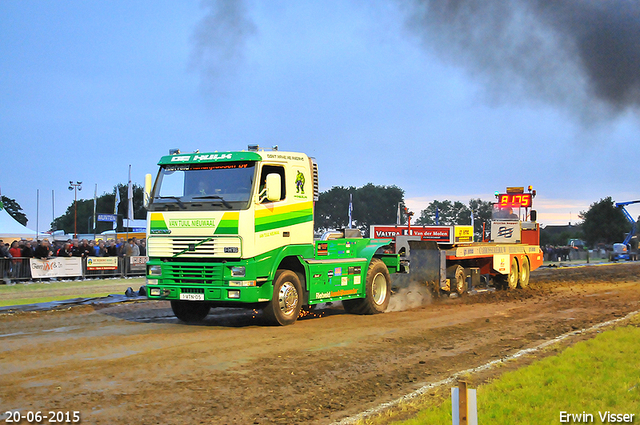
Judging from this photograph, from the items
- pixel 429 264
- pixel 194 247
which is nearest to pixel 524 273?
pixel 429 264

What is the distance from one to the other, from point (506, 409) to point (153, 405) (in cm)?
353

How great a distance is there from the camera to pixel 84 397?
6.67 metres

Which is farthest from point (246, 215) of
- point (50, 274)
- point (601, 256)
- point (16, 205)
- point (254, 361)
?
point (16, 205)

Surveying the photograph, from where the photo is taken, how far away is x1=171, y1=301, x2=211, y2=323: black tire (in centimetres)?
1305

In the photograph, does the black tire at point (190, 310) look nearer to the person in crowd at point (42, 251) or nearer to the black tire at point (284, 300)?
the black tire at point (284, 300)

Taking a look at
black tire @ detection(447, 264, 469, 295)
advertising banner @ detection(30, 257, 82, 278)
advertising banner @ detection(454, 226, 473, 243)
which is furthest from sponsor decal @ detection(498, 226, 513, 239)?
advertising banner @ detection(30, 257, 82, 278)

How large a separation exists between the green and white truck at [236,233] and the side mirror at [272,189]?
2cm

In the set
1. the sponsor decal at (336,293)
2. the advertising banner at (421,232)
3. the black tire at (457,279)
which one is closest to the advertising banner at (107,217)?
the advertising banner at (421,232)

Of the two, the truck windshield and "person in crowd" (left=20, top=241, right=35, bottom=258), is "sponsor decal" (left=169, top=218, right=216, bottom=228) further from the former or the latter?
"person in crowd" (left=20, top=241, right=35, bottom=258)

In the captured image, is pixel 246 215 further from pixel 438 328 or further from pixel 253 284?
pixel 438 328

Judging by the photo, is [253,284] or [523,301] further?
[523,301]

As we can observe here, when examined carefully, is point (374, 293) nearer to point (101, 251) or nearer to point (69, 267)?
point (69, 267)

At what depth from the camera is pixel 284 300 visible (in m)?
12.2

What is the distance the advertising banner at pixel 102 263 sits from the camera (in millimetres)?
25809
